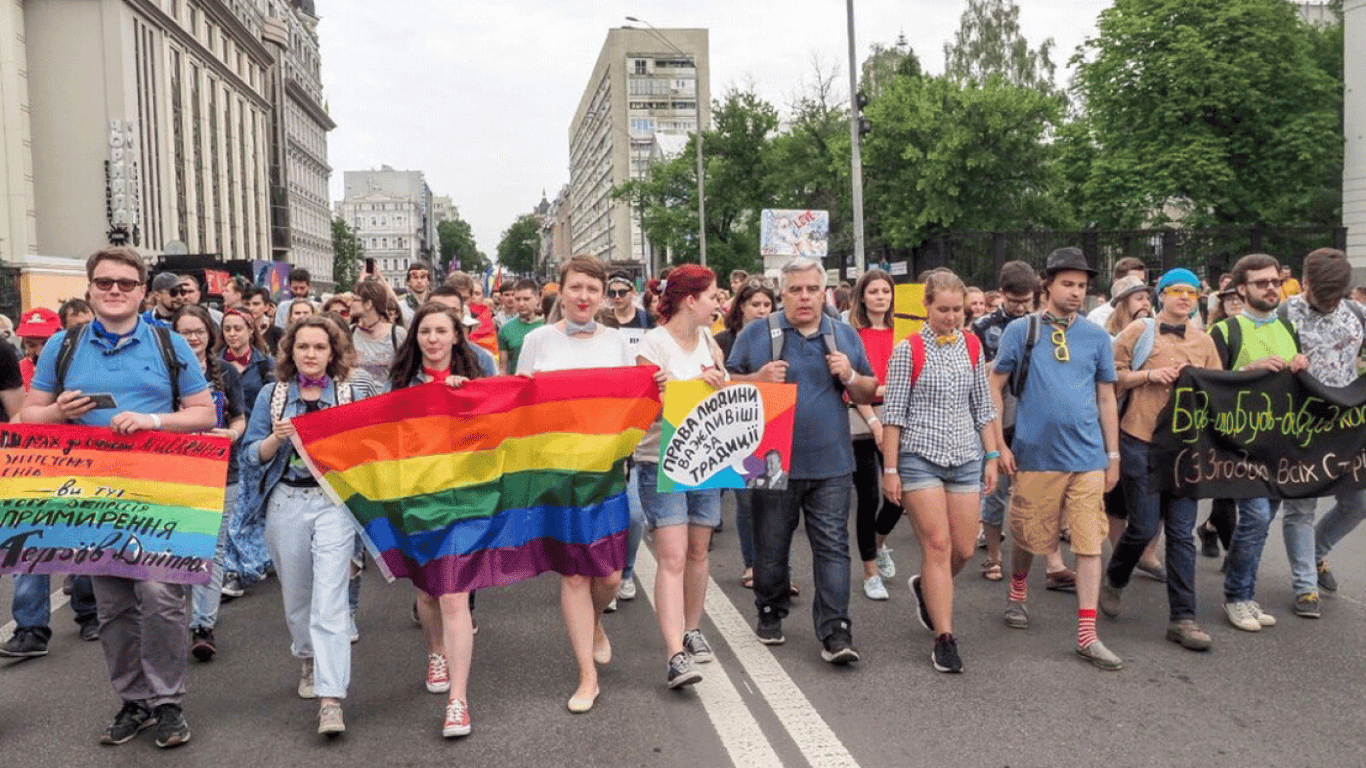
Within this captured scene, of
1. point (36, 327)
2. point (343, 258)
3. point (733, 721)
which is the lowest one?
point (733, 721)

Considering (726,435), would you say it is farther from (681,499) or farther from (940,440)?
(940,440)

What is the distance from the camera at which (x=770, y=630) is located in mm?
6242

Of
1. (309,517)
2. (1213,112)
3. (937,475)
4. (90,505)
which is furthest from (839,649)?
(1213,112)

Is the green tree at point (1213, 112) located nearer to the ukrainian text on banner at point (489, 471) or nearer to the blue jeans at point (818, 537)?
the blue jeans at point (818, 537)

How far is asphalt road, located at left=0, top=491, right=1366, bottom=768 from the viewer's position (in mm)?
4711

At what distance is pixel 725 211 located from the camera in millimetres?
68625

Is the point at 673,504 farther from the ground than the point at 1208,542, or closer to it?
farther from the ground

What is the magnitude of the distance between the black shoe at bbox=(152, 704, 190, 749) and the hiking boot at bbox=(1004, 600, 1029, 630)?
4.01 metres

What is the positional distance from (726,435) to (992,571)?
9.01 feet

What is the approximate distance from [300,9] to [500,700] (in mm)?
109716

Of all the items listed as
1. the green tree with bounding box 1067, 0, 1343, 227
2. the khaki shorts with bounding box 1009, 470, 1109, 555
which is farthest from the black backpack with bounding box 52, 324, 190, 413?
the green tree with bounding box 1067, 0, 1343, 227

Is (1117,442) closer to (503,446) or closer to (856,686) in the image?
(856,686)

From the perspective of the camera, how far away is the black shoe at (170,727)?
4.95 metres

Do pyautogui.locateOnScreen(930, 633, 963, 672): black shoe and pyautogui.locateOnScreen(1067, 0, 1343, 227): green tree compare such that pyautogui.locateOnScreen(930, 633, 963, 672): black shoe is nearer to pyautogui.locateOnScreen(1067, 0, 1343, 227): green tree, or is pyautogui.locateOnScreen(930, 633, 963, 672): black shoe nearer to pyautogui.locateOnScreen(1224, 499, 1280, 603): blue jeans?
pyautogui.locateOnScreen(1224, 499, 1280, 603): blue jeans
